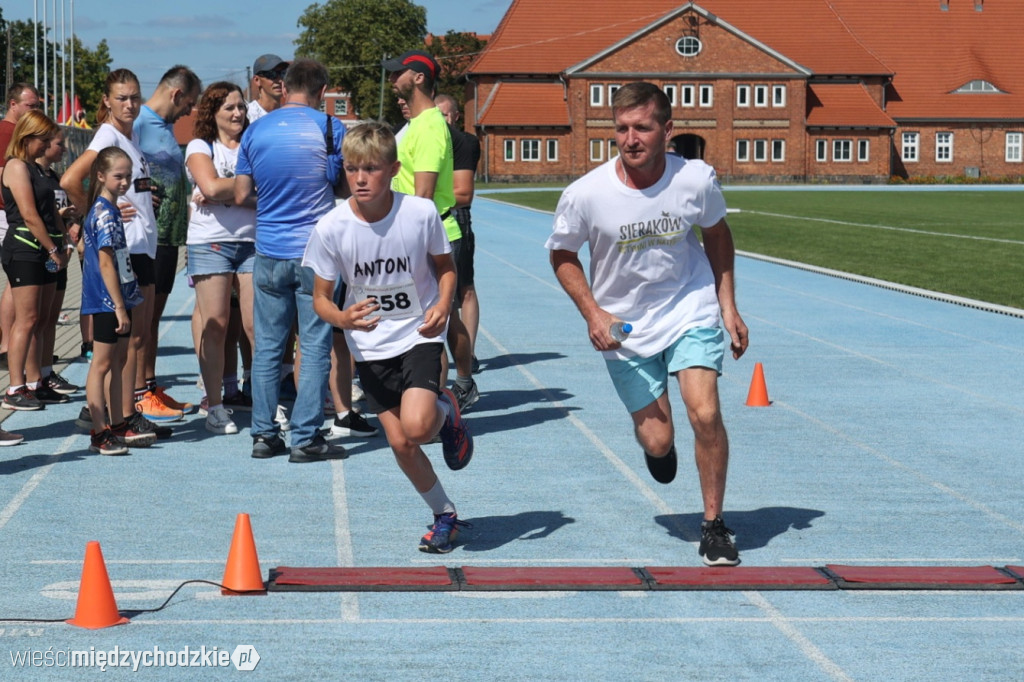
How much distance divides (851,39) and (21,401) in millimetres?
84198

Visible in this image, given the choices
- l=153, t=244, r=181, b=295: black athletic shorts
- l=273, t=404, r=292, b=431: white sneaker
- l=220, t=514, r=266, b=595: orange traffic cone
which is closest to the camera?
l=220, t=514, r=266, b=595: orange traffic cone

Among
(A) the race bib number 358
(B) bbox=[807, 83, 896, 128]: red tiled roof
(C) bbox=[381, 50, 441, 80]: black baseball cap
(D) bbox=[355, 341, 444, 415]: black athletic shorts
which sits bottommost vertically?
(D) bbox=[355, 341, 444, 415]: black athletic shorts

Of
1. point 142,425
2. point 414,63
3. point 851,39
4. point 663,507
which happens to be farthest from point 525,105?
point 663,507

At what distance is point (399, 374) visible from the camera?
20.0ft

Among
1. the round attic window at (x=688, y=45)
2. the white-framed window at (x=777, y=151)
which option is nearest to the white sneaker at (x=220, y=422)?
the round attic window at (x=688, y=45)

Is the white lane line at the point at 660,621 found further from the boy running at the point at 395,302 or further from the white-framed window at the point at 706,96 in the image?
the white-framed window at the point at 706,96

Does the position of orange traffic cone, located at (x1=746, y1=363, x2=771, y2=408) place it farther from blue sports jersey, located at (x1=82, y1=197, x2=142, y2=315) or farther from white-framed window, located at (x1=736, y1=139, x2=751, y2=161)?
white-framed window, located at (x1=736, y1=139, x2=751, y2=161)

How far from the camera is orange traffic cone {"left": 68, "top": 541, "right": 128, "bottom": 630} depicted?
491 cm

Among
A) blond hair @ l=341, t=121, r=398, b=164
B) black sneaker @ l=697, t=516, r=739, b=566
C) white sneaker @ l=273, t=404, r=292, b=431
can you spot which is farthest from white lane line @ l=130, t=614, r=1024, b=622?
white sneaker @ l=273, t=404, r=292, b=431

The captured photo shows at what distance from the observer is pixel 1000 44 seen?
93625 millimetres

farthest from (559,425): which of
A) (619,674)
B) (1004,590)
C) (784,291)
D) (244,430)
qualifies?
(784,291)

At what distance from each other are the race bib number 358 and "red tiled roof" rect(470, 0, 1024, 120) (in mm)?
76909

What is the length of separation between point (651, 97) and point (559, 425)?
3.87 metres

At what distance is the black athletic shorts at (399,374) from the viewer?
19.8 ft
